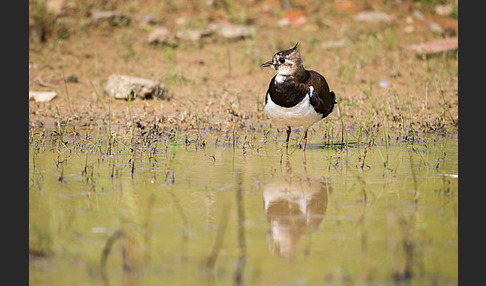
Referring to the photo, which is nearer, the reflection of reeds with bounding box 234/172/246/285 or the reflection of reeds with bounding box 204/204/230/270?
the reflection of reeds with bounding box 234/172/246/285

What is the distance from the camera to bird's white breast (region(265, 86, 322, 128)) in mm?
7090

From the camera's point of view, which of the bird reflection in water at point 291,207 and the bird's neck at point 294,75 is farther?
the bird's neck at point 294,75

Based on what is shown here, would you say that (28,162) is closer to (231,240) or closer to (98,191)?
(98,191)

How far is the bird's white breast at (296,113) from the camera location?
279 inches

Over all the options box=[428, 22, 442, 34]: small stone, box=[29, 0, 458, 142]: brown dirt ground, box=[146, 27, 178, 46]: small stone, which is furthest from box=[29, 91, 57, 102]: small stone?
box=[428, 22, 442, 34]: small stone

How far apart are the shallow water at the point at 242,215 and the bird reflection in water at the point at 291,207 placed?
0.04ft

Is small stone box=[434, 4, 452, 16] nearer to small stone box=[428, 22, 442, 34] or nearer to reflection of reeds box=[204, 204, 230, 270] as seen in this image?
small stone box=[428, 22, 442, 34]

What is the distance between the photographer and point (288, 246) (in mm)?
4305

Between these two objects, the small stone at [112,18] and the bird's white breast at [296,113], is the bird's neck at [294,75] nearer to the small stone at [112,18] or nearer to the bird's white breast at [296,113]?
the bird's white breast at [296,113]

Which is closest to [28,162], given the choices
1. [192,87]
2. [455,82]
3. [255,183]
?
[255,183]

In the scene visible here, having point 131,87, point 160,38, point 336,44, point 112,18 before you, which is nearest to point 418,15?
point 336,44

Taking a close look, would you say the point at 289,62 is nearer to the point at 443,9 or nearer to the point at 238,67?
the point at 238,67

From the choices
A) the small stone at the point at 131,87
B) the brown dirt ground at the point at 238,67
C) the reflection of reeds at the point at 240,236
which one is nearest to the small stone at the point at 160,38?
the brown dirt ground at the point at 238,67

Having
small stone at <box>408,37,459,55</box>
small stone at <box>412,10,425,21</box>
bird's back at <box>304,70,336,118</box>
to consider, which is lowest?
bird's back at <box>304,70,336,118</box>
